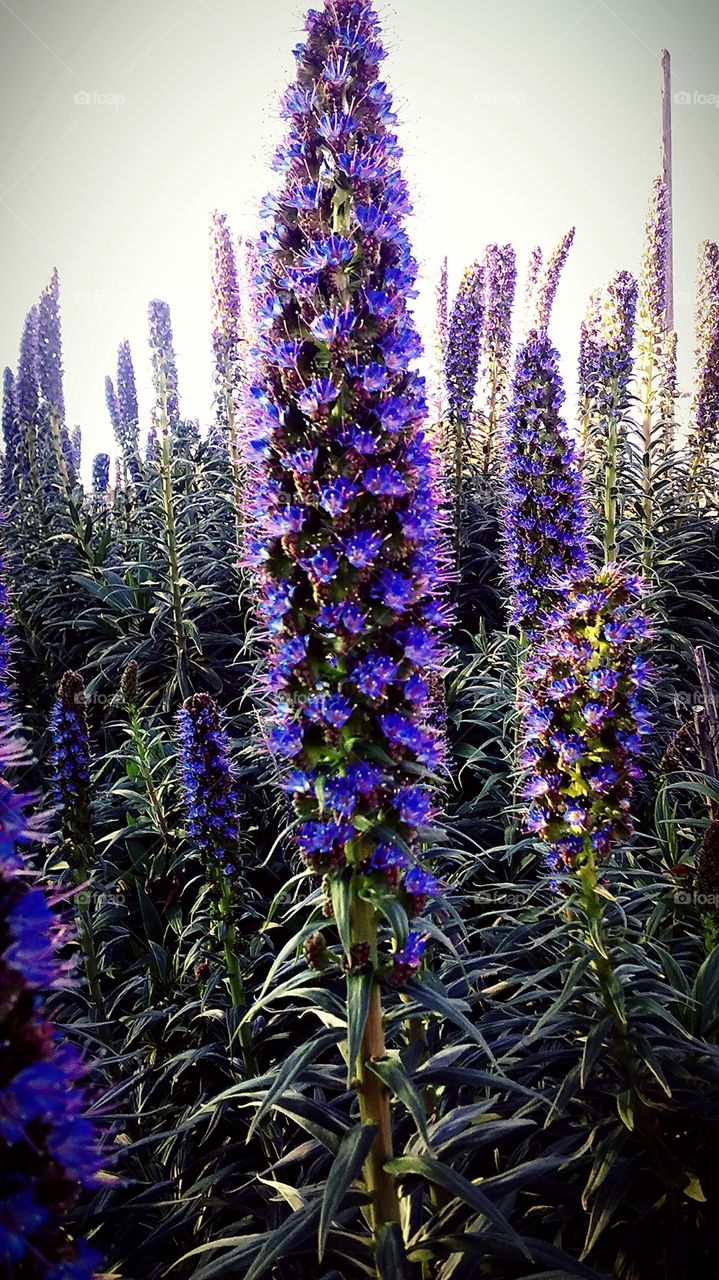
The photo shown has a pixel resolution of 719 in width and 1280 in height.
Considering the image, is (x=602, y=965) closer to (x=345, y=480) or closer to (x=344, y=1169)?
(x=344, y=1169)

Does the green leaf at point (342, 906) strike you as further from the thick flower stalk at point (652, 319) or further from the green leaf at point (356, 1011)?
the thick flower stalk at point (652, 319)

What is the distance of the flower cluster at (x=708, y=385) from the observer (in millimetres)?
8500

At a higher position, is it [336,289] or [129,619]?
[336,289]

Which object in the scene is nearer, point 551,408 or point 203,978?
point 203,978

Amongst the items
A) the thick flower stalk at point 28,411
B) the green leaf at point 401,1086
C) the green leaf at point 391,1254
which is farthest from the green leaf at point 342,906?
the thick flower stalk at point 28,411

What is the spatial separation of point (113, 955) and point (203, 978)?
107 centimetres

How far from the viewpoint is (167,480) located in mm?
6102

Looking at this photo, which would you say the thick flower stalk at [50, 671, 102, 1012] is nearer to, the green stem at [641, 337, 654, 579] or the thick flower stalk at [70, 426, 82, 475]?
the green stem at [641, 337, 654, 579]

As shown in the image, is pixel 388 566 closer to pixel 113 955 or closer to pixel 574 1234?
pixel 574 1234

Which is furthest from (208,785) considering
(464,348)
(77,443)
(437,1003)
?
(77,443)

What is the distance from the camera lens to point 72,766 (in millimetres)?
3605

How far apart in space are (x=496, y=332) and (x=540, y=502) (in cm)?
618

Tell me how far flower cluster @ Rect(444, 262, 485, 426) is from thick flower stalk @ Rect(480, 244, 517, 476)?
6.98 feet

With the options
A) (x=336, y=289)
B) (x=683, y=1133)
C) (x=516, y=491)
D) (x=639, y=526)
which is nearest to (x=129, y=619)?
(x=516, y=491)
